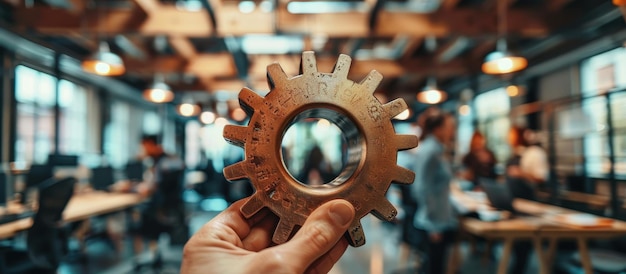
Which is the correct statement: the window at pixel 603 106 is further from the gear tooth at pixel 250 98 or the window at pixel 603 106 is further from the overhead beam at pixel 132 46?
the overhead beam at pixel 132 46

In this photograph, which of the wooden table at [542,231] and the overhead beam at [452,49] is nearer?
the wooden table at [542,231]

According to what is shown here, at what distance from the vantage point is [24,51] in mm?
6332

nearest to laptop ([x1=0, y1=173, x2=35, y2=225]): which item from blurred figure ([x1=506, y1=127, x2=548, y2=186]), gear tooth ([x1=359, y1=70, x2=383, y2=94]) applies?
gear tooth ([x1=359, y1=70, x2=383, y2=94])

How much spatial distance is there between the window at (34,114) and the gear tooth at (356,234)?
6.95 metres

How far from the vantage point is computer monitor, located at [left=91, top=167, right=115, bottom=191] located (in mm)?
6059

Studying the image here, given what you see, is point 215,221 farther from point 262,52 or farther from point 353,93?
point 262,52

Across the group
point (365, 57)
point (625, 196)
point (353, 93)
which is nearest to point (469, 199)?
point (625, 196)

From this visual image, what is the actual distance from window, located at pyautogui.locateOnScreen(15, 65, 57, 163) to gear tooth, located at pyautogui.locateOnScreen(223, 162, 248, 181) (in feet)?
22.4

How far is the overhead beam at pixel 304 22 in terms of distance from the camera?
5258mm

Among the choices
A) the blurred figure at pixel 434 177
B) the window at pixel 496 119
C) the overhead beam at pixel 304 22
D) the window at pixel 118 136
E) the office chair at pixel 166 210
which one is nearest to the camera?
the blurred figure at pixel 434 177

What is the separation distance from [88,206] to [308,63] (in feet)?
14.3

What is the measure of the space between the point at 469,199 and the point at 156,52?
6.09 m

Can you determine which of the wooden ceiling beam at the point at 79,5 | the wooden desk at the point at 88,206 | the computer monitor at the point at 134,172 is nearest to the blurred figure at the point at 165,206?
the wooden desk at the point at 88,206

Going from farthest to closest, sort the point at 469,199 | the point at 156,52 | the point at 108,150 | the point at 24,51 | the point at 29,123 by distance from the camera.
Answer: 1. the point at 108,150
2. the point at 156,52
3. the point at 29,123
4. the point at 24,51
5. the point at 469,199
